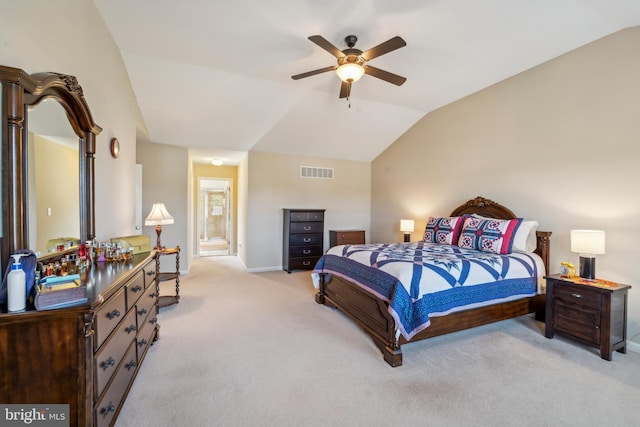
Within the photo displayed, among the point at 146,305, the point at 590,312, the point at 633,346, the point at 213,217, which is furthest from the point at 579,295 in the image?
the point at 213,217

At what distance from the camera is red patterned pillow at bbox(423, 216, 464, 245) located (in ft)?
13.4

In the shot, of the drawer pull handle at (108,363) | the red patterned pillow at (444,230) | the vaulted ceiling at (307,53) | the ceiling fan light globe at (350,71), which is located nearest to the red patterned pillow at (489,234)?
the red patterned pillow at (444,230)

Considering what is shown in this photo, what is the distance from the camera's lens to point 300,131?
521cm

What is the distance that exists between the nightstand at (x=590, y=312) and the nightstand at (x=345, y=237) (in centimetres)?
351

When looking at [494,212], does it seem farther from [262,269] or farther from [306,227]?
[262,269]

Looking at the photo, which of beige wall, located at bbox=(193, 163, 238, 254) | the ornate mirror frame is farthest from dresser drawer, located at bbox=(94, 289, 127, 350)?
beige wall, located at bbox=(193, 163, 238, 254)

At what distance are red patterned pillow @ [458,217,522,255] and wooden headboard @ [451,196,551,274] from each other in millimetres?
228

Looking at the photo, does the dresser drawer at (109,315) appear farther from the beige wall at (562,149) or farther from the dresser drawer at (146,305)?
the beige wall at (562,149)

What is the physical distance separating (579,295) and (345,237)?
12.3 feet

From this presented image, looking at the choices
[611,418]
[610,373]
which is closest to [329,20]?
[611,418]

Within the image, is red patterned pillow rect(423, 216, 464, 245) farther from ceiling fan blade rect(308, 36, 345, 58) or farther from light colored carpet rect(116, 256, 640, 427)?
ceiling fan blade rect(308, 36, 345, 58)

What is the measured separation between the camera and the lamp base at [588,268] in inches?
109

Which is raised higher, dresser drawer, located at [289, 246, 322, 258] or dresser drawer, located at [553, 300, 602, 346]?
dresser drawer, located at [289, 246, 322, 258]

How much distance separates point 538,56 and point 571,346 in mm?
3128
